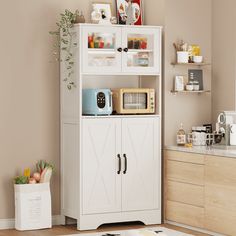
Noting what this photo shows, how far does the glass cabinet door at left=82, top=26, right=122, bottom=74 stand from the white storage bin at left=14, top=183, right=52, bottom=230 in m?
1.24

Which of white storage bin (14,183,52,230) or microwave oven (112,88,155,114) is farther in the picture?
microwave oven (112,88,155,114)

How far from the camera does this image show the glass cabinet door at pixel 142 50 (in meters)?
6.54

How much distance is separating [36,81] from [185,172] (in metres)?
1.71

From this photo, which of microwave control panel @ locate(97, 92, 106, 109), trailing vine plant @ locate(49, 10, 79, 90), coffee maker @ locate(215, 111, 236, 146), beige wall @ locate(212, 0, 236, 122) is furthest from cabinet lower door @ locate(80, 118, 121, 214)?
beige wall @ locate(212, 0, 236, 122)

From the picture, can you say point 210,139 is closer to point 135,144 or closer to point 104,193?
point 135,144

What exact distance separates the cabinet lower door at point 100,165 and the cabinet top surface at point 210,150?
586 mm

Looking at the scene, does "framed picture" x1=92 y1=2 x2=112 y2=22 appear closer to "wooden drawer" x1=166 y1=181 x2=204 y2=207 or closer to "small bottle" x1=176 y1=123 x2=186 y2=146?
"small bottle" x1=176 y1=123 x2=186 y2=146

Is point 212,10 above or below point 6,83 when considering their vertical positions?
above

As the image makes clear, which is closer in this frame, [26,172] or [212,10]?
[26,172]

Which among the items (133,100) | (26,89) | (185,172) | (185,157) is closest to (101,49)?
Answer: (133,100)

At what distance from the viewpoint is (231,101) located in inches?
264

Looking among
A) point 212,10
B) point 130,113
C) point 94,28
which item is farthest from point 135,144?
point 212,10

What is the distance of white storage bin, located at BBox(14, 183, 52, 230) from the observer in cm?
634

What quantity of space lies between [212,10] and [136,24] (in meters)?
0.80
